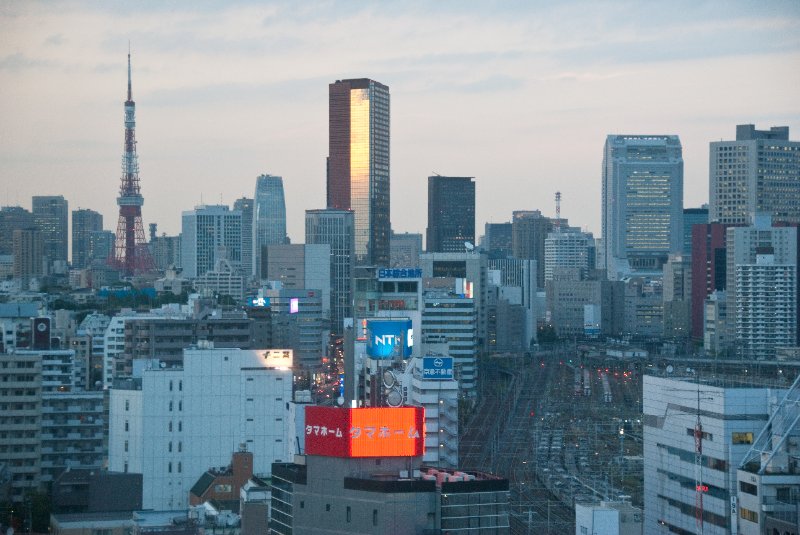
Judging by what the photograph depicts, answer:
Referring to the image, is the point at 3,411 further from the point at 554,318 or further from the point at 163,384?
the point at 554,318

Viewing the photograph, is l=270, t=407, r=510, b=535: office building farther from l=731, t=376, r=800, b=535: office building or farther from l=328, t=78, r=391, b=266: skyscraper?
l=328, t=78, r=391, b=266: skyscraper

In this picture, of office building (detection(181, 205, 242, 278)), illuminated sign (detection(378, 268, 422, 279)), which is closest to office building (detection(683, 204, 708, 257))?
office building (detection(181, 205, 242, 278))

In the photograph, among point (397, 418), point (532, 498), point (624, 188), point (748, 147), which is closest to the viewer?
point (397, 418)

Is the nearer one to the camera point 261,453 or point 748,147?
point 261,453

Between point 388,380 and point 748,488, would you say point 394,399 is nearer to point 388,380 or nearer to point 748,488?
point 388,380

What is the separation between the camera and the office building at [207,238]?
451ft

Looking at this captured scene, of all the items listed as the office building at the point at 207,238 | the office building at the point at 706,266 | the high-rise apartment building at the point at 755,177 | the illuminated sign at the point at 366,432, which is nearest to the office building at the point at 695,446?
the illuminated sign at the point at 366,432

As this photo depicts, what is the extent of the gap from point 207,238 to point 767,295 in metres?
74.4

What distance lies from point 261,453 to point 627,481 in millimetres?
7329

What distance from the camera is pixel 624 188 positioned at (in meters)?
140

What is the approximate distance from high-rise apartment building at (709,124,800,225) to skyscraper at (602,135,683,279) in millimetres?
37093

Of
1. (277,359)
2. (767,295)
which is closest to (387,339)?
(277,359)

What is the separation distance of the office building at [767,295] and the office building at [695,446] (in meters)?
47.5

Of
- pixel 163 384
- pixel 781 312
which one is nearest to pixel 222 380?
pixel 163 384
